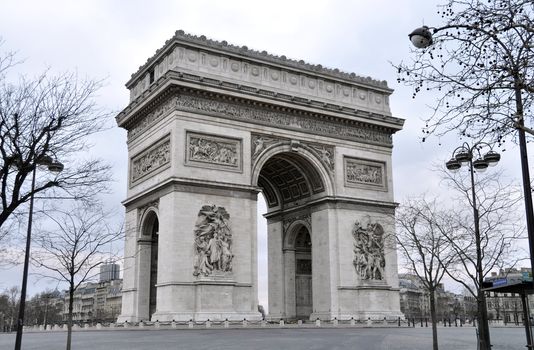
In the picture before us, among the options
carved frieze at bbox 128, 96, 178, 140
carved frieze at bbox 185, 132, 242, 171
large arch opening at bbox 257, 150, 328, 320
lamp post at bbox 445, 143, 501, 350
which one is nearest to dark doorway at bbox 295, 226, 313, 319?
large arch opening at bbox 257, 150, 328, 320

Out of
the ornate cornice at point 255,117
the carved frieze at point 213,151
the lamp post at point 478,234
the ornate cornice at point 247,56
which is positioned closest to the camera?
the lamp post at point 478,234

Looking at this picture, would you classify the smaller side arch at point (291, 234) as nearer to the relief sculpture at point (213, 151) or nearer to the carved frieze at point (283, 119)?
the carved frieze at point (283, 119)

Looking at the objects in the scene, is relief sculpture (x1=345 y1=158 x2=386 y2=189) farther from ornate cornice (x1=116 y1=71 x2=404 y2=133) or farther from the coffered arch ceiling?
ornate cornice (x1=116 y1=71 x2=404 y2=133)

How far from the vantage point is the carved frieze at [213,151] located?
117 feet

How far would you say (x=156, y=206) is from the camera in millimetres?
37031

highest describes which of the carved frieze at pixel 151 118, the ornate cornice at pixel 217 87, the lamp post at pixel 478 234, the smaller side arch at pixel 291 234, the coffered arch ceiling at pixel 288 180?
the ornate cornice at pixel 217 87

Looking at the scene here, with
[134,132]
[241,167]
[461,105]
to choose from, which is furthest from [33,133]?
[134,132]

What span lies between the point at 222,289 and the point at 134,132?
42.7 feet

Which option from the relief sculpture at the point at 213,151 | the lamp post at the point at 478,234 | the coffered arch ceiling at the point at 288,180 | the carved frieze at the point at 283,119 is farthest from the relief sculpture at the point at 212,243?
the lamp post at the point at 478,234

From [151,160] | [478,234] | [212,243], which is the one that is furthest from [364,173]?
[478,234]

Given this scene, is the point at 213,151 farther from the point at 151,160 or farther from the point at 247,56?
the point at 247,56

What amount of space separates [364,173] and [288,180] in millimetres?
5133

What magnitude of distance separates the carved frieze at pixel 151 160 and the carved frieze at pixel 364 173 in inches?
469

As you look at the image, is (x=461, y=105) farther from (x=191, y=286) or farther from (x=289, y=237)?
(x=289, y=237)
